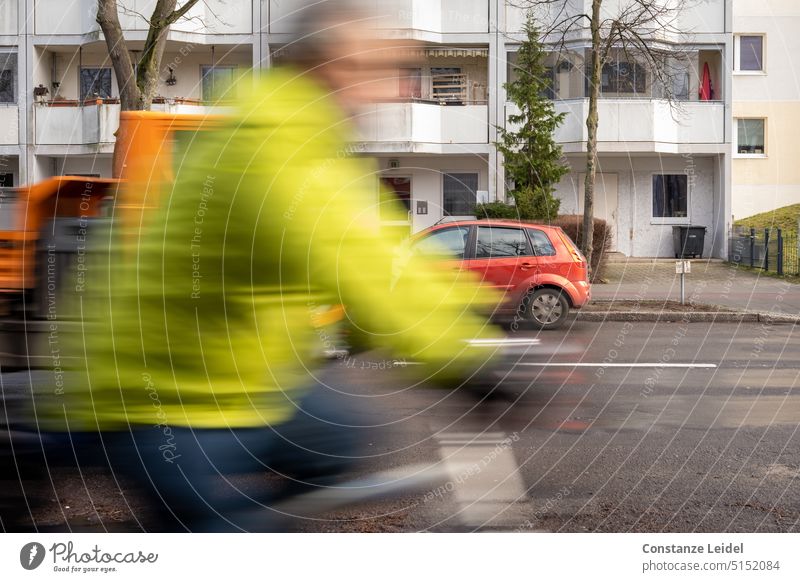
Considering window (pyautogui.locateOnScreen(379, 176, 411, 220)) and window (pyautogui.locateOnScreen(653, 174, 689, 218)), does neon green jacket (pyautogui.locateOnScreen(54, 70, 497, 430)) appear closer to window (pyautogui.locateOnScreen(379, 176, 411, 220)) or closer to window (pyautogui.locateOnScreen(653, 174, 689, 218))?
window (pyautogui.locateOnScreen(379, 176, 411, 220))

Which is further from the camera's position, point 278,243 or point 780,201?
point 780,201

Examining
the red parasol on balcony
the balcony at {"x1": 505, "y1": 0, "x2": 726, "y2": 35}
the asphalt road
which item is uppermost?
the balcony at {"x1": 505, "y1": 0, "x2": 726, "y2": 35}

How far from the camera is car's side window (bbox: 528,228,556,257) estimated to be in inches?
499

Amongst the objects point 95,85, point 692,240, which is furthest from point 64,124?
point 692,240

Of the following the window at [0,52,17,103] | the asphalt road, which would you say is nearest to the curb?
the asphalt road

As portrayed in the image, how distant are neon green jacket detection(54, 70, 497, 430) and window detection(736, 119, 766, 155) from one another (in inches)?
1251

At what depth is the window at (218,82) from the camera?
295cm

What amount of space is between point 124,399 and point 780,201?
32.1m

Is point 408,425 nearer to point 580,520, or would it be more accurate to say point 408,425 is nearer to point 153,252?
point 580,520

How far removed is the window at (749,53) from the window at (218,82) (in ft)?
102

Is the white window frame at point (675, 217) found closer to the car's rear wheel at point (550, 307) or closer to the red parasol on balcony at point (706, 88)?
the red parasol on balcony at point (706, 88)

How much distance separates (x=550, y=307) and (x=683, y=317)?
9.10 ft
